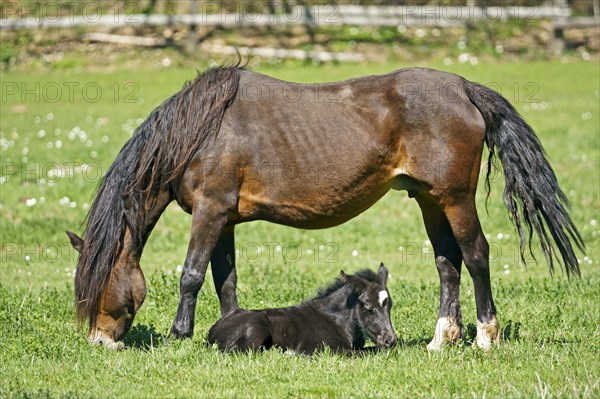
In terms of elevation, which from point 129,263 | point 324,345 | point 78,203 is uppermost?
point 129,263

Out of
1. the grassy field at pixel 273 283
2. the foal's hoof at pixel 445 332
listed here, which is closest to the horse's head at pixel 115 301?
the grassy field at pixel 273 283

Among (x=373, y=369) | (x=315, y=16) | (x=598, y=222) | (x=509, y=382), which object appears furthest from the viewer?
(x=315, y=16)

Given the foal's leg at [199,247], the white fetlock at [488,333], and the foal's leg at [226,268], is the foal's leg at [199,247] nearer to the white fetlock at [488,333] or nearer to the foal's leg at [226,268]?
the foal's leg at [226,268]

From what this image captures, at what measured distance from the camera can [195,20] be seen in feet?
80.2

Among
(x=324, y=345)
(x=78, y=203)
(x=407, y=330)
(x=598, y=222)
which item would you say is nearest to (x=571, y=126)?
(x=598, y=222)

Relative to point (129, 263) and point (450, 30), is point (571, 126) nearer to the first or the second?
point (450, 30)

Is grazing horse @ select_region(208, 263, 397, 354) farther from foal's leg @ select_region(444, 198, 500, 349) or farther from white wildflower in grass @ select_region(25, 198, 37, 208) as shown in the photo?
white wildflower in grass @ select_region(25, 198, 37, 208)

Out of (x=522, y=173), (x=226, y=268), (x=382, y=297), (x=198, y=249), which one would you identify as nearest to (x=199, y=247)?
(x=198, y=249)

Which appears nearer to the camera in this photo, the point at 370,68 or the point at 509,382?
the point at 509,382

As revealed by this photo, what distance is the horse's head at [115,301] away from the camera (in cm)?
714

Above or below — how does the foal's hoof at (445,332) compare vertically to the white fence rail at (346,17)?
below

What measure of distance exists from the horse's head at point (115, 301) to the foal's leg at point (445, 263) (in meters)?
2.45

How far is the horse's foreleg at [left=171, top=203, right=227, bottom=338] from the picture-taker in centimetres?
724

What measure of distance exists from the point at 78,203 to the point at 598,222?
7.60 metres
